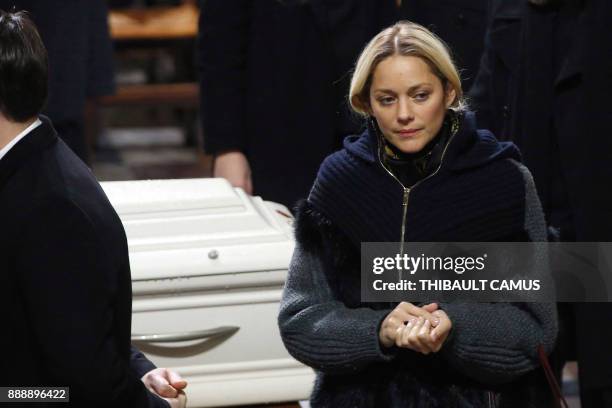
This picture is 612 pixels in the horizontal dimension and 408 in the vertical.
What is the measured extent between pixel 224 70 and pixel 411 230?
1.22 metres

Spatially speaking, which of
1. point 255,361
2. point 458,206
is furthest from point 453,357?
point 255,361

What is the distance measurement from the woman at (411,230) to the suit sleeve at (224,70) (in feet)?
3.53

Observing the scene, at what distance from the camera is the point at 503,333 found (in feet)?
6.70

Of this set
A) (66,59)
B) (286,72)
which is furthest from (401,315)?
(66,59)

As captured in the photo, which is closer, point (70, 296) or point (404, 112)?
point (70, 296)

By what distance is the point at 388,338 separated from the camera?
78.4 inches

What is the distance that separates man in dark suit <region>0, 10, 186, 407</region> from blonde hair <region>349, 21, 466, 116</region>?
0.49 m

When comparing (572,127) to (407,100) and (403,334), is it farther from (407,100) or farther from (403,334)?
(403,334)

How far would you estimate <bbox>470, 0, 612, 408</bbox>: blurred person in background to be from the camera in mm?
2541

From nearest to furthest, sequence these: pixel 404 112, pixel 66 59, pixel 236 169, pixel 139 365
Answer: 1. pixel 404 112
2. pixel 139 365
3. pixel 236 169
4. pixel 66 59

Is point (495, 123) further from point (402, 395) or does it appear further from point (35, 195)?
point (35, 195)

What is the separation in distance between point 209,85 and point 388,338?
1377mm

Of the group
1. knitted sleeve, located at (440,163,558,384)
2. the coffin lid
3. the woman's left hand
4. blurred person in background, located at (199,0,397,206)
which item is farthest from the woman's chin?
blurred person in background, located at (199,0,397,206)

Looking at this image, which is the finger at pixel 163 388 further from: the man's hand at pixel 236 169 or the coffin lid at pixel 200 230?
the man's hand at pixel 236 169
